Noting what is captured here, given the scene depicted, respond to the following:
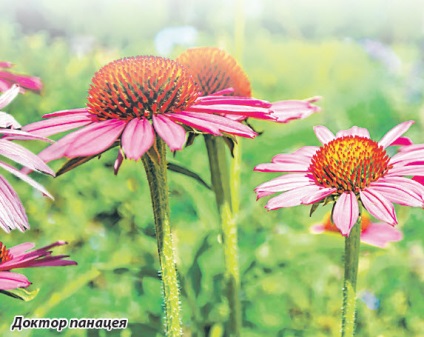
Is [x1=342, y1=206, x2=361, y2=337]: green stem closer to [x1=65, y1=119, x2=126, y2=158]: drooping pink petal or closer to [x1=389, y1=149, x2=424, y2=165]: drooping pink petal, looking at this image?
[x1=389, y1=149, x2=424, y2=165]: drooping pink petal

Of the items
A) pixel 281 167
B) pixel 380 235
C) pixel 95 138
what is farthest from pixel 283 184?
pixel 380 235

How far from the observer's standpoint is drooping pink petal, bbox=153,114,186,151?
339 millimetres

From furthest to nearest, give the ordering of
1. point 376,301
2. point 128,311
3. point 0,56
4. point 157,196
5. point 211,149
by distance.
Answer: point 0,56, point 376,301, point 128,311, point 211,149, point 157,196

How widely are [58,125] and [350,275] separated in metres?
0.20

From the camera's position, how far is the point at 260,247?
0.68 m

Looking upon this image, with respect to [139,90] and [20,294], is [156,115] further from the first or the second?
[20,294]

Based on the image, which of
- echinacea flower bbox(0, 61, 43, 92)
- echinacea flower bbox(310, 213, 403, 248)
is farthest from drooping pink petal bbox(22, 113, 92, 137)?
echinacea flower bbox(310, 213, 403, 248)

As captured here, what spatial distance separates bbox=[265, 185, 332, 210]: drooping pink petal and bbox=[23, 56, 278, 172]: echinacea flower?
0.05 m

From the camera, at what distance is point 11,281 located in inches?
15.6

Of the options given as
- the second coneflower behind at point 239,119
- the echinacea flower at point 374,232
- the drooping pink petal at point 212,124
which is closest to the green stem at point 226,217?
the second coneflower behind at point 239,119

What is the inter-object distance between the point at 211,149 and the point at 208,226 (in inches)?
7.7

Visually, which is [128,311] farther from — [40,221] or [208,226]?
[40,221]

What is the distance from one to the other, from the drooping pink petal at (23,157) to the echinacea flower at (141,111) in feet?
0.03

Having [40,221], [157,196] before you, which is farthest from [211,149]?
[40,221]
